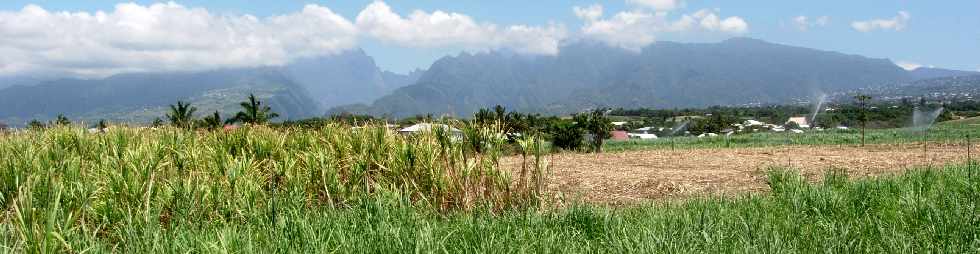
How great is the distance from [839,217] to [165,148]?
9.28 metres

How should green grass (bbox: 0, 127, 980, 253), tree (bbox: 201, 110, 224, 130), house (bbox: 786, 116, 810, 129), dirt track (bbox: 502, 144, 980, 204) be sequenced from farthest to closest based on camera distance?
house (bbox: 786, 116, 810, 129)
tree (bbox: 201, 110, 224, 130)
dirt track (bbox: 502, 144, 980, 204)
green grass (bbox: 0, 127, 980, 253)

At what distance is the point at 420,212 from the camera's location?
6.30 meters

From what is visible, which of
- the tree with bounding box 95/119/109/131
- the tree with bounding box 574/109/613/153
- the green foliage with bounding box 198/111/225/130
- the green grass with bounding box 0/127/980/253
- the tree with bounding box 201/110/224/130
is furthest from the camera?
the tree with bounding box 574/109/613/153

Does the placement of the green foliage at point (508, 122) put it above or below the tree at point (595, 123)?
above

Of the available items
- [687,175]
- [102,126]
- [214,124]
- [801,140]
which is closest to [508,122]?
[687,175]

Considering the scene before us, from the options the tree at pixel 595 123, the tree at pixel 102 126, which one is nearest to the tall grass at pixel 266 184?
the tree at pixel 102 126

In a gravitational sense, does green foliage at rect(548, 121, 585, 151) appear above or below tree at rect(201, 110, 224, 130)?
below

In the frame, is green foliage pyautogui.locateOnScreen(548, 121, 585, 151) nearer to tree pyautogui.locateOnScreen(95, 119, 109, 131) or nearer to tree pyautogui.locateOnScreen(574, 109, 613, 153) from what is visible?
tree pyautogui.locateOnScreen(574, 109, 613, 153)

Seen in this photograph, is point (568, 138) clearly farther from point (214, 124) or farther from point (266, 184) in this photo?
point (266, 184)

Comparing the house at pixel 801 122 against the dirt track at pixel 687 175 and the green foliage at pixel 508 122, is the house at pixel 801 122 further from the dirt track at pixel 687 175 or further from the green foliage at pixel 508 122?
the dirt track at pixel 687 175

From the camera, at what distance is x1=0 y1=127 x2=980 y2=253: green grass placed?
4.55 m

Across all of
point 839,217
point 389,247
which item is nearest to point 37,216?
point 389,247

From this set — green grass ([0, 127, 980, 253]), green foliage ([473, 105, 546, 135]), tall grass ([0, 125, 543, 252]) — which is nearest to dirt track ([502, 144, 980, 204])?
green foliage ([473, 105, 546, 135])

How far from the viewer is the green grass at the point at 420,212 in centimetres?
455
